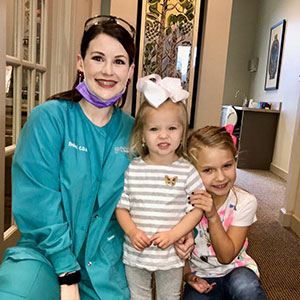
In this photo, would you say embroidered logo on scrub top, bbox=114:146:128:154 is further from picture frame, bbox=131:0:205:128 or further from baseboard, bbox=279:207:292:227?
baseboard, bbox=279:207:292:227

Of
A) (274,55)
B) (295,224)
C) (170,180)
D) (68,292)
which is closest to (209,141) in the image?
(170,180)

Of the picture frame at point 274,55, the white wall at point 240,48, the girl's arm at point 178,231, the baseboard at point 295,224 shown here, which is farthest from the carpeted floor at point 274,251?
the white wall at point 240,48

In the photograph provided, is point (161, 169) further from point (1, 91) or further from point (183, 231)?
Answer: point (1, 91)

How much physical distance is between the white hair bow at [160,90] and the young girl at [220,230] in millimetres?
180

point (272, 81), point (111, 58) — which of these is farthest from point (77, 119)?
point (272, 81)

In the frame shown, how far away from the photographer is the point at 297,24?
478cm

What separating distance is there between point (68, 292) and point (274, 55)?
5.70 meters

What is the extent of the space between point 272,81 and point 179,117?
5.08m

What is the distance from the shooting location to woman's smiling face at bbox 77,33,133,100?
1060mm

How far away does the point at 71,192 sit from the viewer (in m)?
0.99

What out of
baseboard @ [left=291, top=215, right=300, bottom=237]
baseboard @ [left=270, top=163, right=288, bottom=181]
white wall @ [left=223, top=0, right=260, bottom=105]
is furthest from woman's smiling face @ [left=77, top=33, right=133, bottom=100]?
white wall @ [left=223, top=0, right=260, bottom=105]

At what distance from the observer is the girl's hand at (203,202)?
40.8 inches

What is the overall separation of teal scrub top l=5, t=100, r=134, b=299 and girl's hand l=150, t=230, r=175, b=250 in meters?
0.17

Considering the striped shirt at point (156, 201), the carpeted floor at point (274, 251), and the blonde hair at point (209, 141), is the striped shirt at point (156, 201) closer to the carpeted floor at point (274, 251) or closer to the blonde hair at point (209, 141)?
the blonde hair at point (209, 141)
